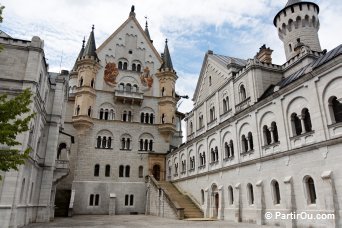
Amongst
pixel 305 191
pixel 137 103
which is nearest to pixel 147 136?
pixel 137 103

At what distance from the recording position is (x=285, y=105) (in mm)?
20984

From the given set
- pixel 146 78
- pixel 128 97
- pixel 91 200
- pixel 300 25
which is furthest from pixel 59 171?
pixel 300 25

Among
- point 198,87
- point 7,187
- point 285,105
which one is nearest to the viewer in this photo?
point 7,187

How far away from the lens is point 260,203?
21688 millimetres

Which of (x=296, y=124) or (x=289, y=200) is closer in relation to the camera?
(x=289, y=200)

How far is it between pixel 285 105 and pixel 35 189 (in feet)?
77.7

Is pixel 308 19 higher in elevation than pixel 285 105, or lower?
higher

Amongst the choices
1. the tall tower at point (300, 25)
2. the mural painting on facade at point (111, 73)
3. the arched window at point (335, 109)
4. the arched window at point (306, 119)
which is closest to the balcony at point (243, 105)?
the arched window at point (306, 119)

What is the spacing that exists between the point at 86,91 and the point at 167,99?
44.2ft

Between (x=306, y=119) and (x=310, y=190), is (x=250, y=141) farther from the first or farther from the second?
(x=310, y=190)

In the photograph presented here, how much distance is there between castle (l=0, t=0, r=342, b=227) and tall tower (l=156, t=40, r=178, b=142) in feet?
0.80

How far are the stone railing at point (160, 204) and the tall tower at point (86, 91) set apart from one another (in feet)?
43.9

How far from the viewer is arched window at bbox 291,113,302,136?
786 inches

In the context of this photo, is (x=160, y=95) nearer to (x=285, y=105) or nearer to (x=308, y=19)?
(x=308, y=19)
